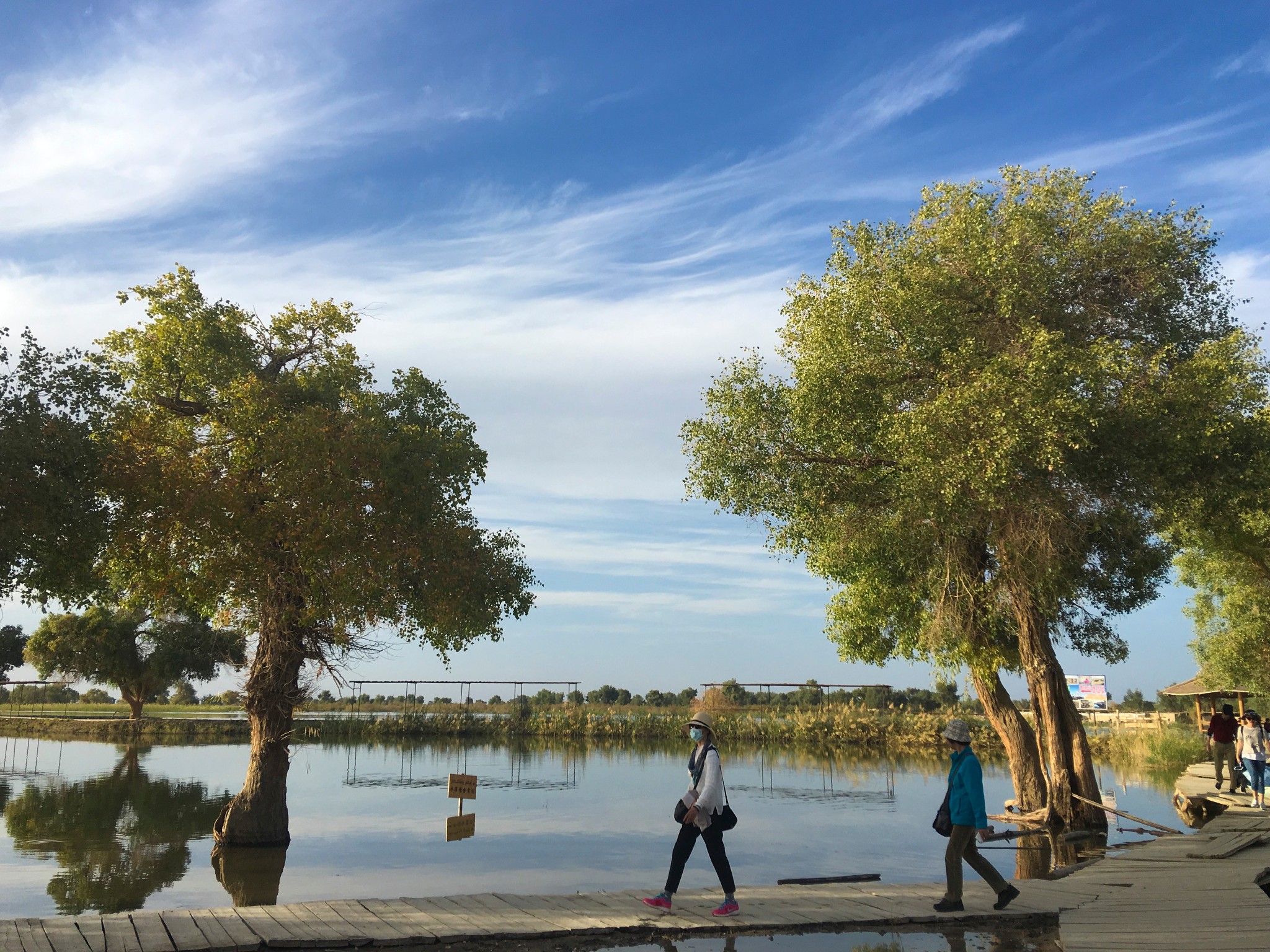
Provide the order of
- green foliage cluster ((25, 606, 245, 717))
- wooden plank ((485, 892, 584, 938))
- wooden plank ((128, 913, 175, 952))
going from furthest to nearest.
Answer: green foliage cluster ((25, 606, 245, 717))
wooden plank ((485, 892, 584, 938))
wooden plank ((128, 913, 175, 952))

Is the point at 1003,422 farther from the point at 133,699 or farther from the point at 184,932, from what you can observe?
the point at 133,699

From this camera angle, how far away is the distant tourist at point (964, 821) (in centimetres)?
934

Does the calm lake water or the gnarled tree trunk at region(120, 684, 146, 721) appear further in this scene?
the gnarled tree trunk at region(120, 684, 146, 721)

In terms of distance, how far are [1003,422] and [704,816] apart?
1060 cm

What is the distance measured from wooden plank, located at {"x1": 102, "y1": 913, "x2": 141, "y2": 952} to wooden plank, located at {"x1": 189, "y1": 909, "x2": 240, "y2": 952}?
1.76 feet

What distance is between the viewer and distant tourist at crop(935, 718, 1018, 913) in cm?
934

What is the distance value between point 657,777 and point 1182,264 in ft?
67.4

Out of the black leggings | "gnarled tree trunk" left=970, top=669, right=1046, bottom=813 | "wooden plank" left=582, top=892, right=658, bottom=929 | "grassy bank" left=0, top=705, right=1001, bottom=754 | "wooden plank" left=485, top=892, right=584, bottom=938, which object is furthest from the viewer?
"grassy bank" left=0, top=705, right=1001, bottom=754

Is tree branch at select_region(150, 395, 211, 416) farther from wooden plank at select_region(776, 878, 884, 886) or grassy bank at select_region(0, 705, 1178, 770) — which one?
grassy bank at select_region(0, 705, 1178, 770)

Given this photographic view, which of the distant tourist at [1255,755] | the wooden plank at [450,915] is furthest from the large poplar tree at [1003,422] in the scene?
the wooden plank at [450,915]

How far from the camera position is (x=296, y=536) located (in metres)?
16.7

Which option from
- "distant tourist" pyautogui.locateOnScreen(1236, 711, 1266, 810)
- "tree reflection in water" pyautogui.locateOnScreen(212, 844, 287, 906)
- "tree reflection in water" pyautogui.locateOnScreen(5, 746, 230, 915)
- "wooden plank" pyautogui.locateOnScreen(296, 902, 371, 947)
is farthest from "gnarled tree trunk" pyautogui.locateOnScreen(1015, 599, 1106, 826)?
"tree reflection in water" pyautogui.locateOnScreen(5, 746, 230, 915)

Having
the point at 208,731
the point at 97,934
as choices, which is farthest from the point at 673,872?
the point at 208,731

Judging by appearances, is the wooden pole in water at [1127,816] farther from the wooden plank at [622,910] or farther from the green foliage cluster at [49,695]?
the green foliage cluster at [49,695]
